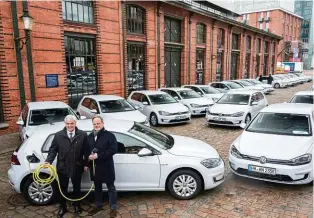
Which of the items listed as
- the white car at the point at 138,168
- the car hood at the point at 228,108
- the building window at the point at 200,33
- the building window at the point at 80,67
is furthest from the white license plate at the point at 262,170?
the building window at the point at 200,33

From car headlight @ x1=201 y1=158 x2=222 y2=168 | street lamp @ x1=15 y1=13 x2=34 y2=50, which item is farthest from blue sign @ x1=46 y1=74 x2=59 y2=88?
car headlight @ x1=201 y1=158 x2=222 y2=168

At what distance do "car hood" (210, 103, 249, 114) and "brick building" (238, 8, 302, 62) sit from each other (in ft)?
177

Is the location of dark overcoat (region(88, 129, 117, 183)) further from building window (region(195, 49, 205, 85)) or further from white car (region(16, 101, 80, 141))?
building window (region(195, 49, 205, 85))

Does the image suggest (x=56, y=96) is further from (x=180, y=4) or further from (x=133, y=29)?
(x=180, y=4)

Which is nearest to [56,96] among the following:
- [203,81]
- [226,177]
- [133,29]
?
[133,29]

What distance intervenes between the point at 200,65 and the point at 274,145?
18116 mm

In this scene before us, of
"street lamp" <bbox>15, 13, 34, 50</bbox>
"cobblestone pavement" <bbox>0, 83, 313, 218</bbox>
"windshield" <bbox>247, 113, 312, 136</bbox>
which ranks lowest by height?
"cobblestone pavement" <bbox>0, 83, 313, 218</bbox>

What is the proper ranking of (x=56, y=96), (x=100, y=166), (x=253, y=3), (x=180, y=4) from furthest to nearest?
(x=253, y=3) → (x=180, y=4) → (x=56, y=96) → (x=100, y=166)

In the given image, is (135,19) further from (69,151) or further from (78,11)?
(69,151)

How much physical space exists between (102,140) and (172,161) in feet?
4.57

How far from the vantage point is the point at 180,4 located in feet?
61.2

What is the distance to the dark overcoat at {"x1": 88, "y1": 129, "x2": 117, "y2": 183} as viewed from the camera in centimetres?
411

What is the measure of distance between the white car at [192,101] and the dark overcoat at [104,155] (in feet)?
31.1

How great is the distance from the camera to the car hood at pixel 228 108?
1073cm
